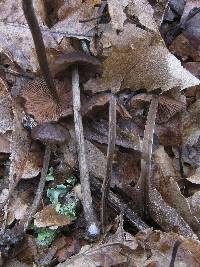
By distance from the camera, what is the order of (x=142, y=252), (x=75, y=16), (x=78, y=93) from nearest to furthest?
1. (x=142, y=252)
2. (x=78, y=93)
3. (x=75, y=16)

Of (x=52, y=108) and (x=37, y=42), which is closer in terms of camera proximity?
(x=37, y=42)

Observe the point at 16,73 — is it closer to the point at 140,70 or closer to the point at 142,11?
the point at 140,70

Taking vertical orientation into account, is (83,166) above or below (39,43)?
below

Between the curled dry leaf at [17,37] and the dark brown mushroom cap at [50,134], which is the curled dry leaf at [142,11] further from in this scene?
the dark brown mushroom cap at [50,134]

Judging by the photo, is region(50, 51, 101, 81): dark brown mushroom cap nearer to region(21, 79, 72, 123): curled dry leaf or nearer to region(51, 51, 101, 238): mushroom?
region(51, 51, 101, 238): mushroom

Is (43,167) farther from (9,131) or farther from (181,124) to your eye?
(181,124)

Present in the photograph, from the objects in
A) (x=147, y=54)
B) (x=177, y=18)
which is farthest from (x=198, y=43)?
(x=147, y=54)

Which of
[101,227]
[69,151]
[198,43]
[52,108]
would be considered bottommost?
[101,227]

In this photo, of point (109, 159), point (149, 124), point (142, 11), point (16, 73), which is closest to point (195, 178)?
point (149, 124)

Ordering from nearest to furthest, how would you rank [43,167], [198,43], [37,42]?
[37,42] < [43,167] < [198,43]
